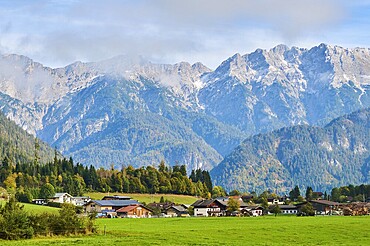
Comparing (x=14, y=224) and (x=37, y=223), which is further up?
(x=37, y=223)

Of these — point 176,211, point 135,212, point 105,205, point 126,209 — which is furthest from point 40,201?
point 176,211

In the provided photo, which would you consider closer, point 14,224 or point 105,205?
point 14,224

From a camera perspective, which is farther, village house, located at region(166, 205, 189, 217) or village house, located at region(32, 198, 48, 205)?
village house, located at region(166, 205, 189, 217)

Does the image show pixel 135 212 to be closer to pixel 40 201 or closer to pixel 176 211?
pixel 176 211

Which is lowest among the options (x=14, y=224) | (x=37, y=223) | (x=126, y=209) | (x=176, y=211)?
(x=14, y=224)

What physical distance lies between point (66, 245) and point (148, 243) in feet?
27.0

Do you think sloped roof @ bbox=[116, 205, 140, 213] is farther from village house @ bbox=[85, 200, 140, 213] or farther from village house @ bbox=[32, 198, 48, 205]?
village house @ bbox=[32, 198, 48, 205]

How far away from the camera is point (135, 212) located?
18388 cm

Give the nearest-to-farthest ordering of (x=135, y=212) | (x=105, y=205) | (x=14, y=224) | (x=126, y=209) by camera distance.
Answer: (x=14, y=224), (x=126, y=209), (x=135, y=212), (x=105, y=205)

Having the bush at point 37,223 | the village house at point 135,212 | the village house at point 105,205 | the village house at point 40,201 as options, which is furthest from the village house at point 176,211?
the bush at point 37,223

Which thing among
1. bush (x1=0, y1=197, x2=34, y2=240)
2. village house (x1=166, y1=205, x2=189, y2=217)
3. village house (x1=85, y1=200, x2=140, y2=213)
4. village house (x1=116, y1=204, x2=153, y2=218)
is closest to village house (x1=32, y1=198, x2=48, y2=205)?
village house (x1=85, y1=200, x2=140, y2=213)

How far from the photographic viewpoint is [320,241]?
75750 mm

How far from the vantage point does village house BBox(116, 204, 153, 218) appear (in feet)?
594

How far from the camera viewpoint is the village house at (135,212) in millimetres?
181125
